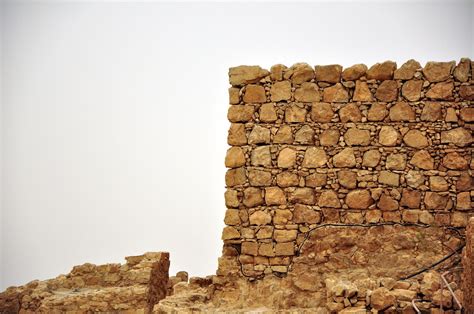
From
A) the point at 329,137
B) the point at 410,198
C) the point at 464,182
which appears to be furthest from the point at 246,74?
the point at 464,182

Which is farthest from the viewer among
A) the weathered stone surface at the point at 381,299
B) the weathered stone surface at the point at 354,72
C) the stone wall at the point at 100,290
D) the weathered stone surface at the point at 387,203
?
the stone wall at the point at 100,290

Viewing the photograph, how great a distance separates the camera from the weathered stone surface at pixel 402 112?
6535mm

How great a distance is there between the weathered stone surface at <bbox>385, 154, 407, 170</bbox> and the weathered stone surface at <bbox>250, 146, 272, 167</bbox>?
1.56 meters

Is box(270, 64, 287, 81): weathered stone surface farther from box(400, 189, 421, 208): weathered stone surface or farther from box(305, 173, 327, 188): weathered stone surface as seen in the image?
box(400, 189, 421, 208): weathered stone surface

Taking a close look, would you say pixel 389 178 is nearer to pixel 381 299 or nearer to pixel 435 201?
pixel 435 201

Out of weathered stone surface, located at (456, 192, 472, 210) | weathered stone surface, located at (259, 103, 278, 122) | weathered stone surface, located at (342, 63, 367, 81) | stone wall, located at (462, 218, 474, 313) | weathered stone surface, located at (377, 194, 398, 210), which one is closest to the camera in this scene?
stone wall, located at (462, 218, 474, 313)

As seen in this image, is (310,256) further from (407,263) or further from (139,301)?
(139,301)

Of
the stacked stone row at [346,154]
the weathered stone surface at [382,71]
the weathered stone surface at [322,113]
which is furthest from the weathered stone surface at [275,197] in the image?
the weathered stone surface at [382,71]

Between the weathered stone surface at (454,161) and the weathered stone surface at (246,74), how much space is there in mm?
2625

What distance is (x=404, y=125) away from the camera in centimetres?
654

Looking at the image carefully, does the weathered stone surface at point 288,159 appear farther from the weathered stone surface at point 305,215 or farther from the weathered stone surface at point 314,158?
the weathered stone surface at point 305,215

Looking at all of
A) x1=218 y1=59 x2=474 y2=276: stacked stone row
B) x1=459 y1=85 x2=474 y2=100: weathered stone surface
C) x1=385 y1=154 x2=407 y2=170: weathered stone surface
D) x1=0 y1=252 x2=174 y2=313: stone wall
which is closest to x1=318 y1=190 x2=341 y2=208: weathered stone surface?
A: x1=218 y1=59 x2=474 y2=276: stacked stone row

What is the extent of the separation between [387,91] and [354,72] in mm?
503

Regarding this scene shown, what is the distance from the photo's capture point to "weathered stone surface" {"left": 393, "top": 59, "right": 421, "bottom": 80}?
6570 mm
